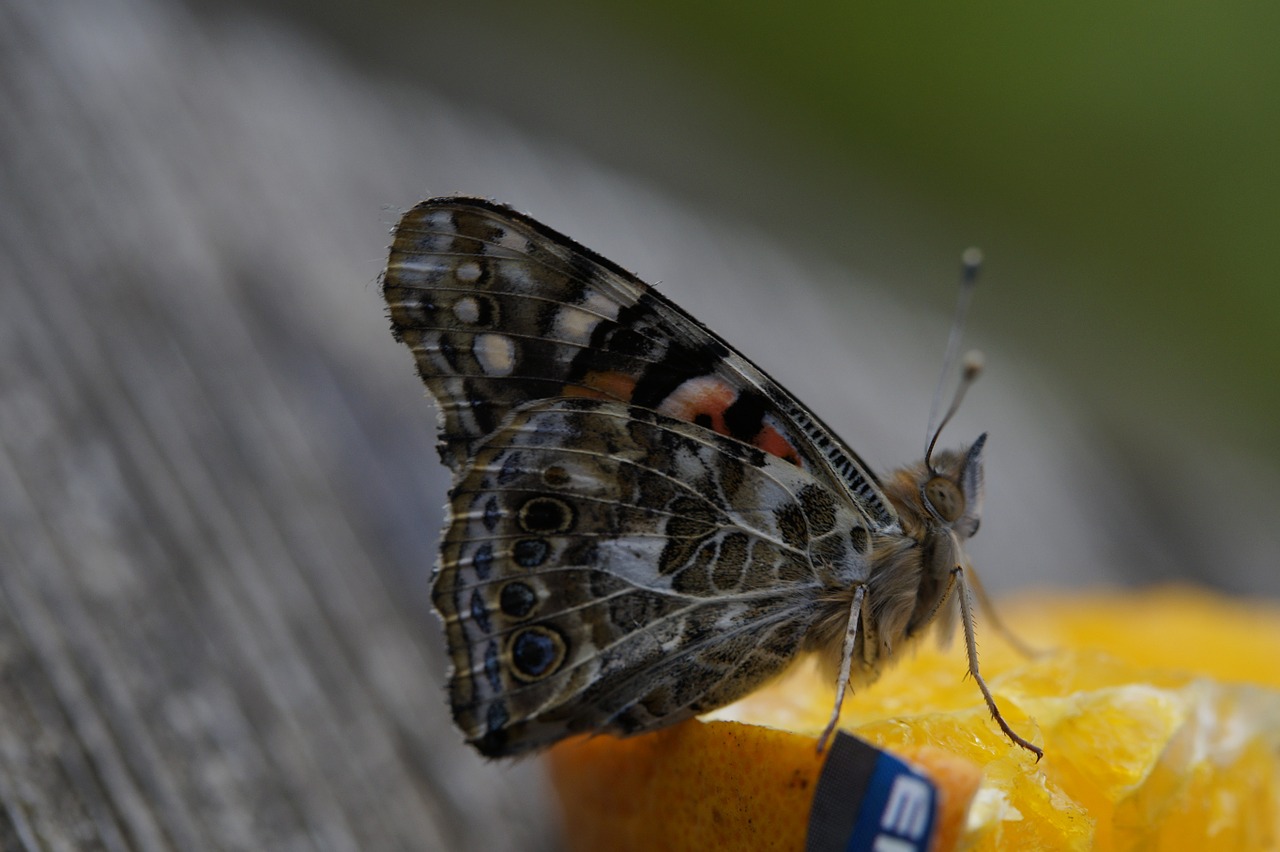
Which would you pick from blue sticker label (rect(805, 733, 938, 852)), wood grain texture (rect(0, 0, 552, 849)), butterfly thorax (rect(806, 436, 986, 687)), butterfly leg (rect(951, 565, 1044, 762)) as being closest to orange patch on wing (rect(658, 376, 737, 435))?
butterfly thorax (rect(806, 436, 986, 687))

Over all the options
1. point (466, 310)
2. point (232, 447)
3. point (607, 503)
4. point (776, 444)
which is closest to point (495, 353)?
point (466, 310)

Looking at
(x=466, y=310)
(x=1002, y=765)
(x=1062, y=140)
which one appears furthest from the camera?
(x=1062, y=140)

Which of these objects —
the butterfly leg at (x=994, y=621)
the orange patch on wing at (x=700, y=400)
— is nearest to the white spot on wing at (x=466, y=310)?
the orange patch on wing at (x=700, y=400)

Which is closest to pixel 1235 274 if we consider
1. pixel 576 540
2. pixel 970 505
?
pixel 970 505

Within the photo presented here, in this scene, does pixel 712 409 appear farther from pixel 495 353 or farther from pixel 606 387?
pixel 495 353

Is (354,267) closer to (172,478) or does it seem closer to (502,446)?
(172,478)

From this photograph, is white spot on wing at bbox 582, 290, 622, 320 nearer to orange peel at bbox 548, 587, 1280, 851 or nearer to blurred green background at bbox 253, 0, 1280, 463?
orange peel at bbox 548, 587, 1280, 851
